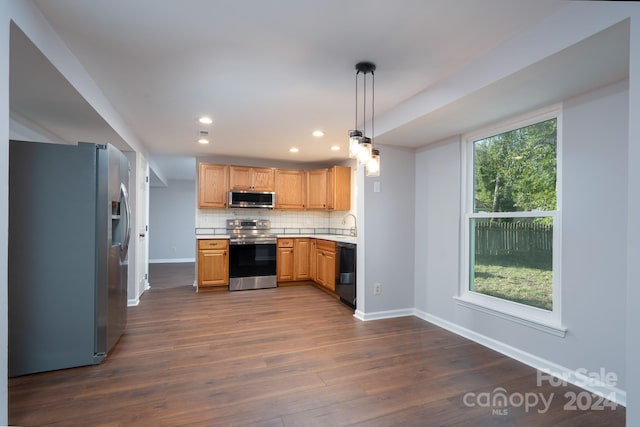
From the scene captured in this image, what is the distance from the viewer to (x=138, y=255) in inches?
168

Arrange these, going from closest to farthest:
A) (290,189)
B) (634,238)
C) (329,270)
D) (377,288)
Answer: (634,238), (377,288), (329,270), (290,189)

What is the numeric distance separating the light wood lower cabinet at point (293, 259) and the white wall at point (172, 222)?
4570mm

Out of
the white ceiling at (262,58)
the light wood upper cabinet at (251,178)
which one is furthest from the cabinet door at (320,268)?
the white ceiling at (262,58)

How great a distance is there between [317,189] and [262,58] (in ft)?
12.0

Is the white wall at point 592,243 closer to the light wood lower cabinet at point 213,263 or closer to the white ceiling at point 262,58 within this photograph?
the white ceiling at point 262,58

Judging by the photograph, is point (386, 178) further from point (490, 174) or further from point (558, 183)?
point (558, 183)

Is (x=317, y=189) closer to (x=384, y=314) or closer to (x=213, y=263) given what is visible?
(x=213, y=263)

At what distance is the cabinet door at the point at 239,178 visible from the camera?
5.27 m

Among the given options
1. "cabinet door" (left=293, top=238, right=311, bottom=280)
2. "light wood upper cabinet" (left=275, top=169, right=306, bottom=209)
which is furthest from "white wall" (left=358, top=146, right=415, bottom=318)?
"light wood upper cabinet" (left=275, top=169, right=306, bottom=209)

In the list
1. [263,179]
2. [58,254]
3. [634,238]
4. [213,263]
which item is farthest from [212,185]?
[634,238]

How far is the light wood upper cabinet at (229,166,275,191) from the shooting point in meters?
5.29

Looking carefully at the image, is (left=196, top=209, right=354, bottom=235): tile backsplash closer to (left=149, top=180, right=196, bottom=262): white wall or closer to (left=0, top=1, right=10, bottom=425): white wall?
A: (left=149, top=180, right=196, bottom=262): white wall

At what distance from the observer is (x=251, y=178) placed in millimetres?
5395

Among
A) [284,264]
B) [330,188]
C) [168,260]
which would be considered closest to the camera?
[284,264]
